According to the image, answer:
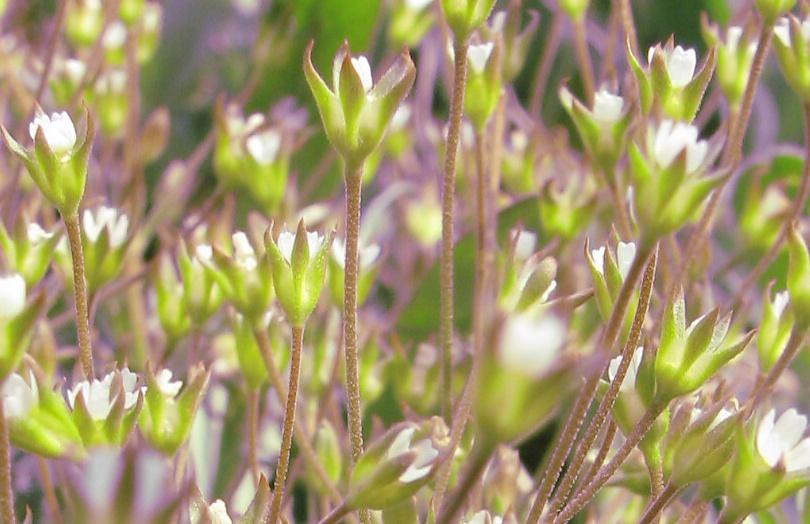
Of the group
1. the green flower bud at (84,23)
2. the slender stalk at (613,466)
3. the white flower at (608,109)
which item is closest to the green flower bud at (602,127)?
the white flower at (608,109)

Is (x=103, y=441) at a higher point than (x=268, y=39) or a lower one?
lower

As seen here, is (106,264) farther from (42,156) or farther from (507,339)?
(507,339)

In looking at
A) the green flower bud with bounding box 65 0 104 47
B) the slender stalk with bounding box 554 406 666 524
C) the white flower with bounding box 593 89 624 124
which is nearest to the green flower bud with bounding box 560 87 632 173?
the white flower with bounding box 593 89 624 124

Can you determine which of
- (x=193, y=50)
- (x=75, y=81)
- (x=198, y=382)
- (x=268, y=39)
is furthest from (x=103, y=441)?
(x=193, y=50)

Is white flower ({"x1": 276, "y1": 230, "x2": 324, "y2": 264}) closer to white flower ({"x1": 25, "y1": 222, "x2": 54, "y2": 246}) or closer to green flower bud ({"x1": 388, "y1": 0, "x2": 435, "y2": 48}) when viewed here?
white flower ({"x1": 25, "y1": 222, "x2": 54, "y2": 246})

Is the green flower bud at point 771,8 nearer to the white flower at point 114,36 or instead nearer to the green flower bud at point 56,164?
the green flower bud at point 56,164

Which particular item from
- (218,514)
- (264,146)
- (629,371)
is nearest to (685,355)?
(629,371)

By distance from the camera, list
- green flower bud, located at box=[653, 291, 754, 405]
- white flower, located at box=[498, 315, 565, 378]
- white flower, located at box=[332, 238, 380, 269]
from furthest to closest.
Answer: white flower, located at box=[332, 238, 380, 269] < green flower bud, located at box=[653, 291, 754, 405] < white flower, located at box=[498, 315, 565, 378]
